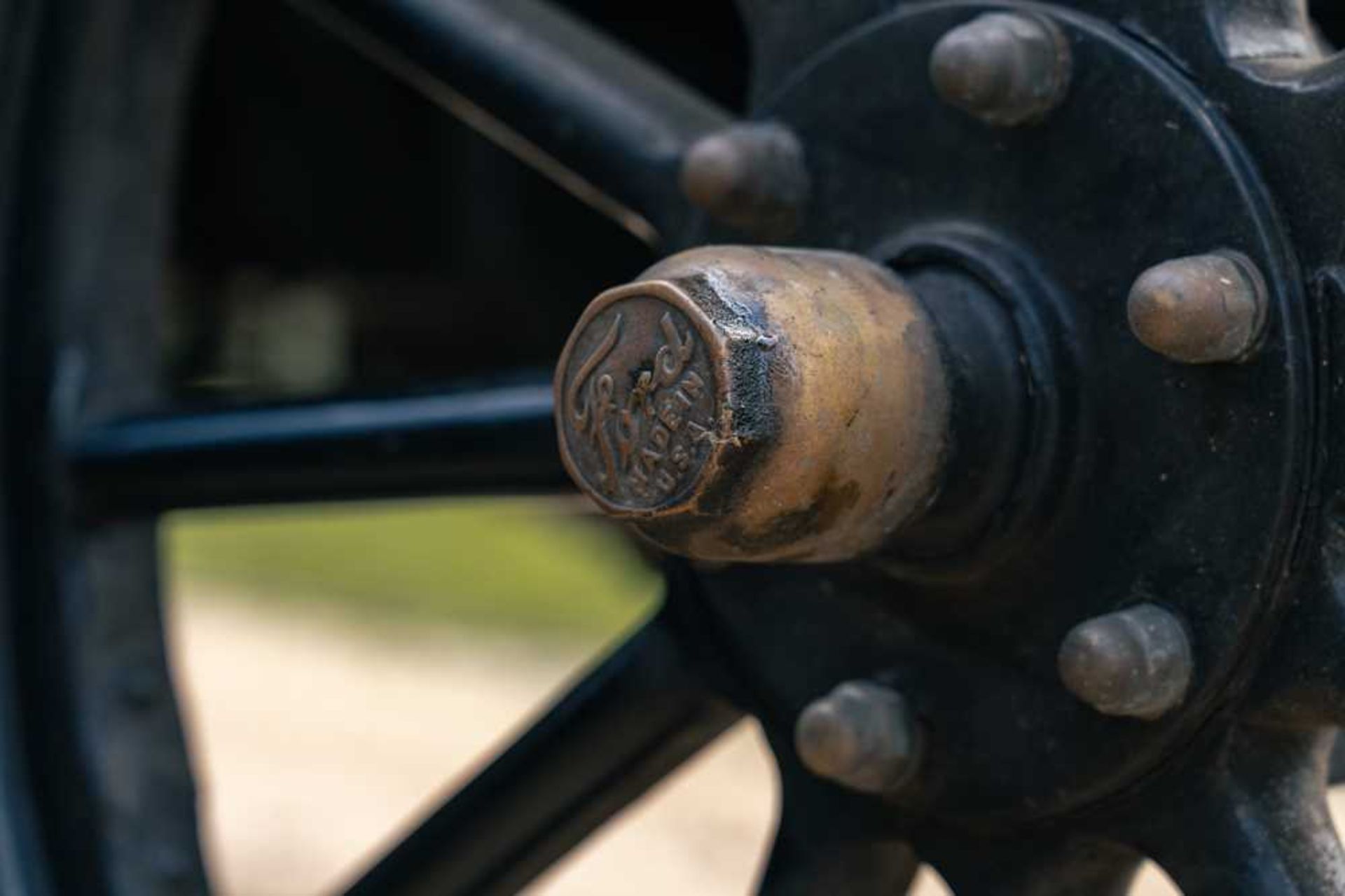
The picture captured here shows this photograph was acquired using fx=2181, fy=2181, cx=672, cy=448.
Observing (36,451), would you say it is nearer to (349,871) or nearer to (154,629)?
(154,629)

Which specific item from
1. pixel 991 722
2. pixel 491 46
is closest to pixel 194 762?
pixel 491 46

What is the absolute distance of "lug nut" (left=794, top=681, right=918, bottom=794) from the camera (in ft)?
2.87

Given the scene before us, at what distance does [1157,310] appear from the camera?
2.46 ft

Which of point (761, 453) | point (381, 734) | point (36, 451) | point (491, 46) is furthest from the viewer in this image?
point (381, 734)

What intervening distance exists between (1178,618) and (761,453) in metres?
0.17

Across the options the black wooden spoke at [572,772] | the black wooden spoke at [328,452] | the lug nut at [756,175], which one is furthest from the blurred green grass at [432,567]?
the lug nut at [756,175]

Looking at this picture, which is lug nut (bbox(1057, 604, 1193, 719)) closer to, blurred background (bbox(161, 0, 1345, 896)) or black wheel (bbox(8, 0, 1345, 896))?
black wheel (bbox(8, 0, 1345, 896))

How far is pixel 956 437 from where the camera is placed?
0.83 m

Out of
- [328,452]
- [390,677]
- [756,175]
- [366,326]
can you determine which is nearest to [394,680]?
[390,677]

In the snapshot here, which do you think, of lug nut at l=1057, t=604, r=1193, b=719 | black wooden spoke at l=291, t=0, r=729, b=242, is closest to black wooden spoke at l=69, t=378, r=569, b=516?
black wooden spoke at l=291, t=0, r=729, b=242

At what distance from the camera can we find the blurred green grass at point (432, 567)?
3838mm

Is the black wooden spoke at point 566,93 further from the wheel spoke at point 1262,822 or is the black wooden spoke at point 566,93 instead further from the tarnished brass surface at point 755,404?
the wheel spoke at point 1262,822

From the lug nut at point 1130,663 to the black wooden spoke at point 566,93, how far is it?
12.0 inches

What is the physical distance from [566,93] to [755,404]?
35cm
